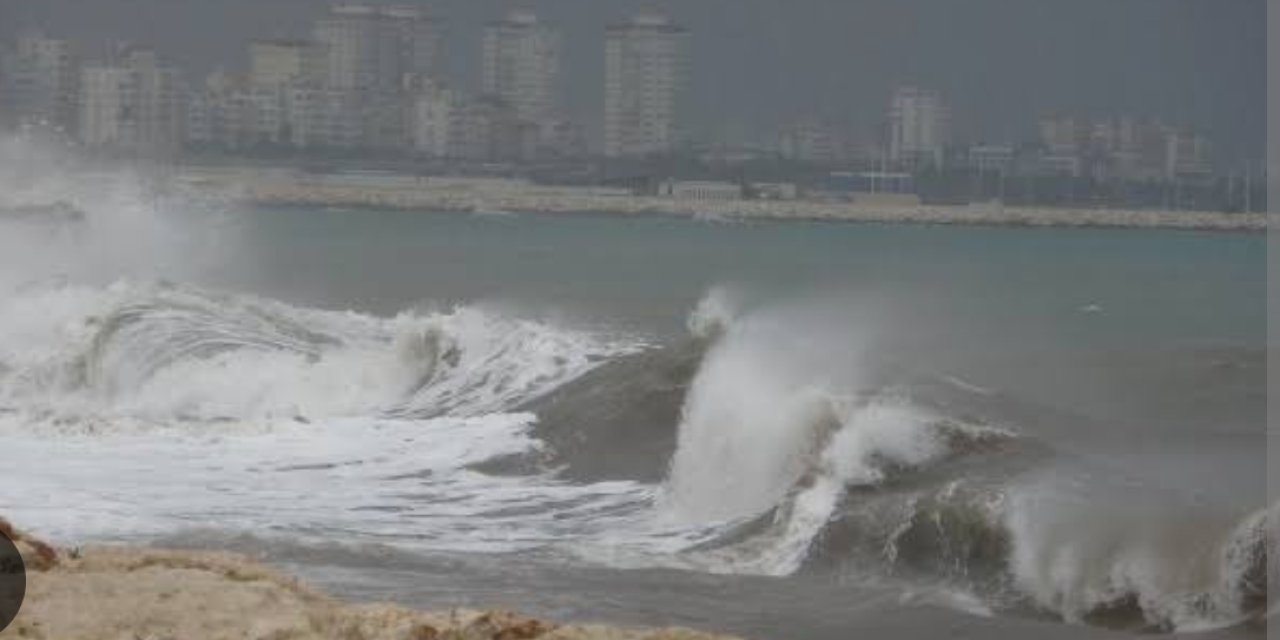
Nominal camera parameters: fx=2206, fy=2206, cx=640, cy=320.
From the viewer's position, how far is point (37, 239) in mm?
38562

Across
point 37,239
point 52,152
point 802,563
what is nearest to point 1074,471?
point 802,563

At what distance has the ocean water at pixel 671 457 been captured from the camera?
417 inches

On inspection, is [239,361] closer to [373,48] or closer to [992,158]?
[992,158]

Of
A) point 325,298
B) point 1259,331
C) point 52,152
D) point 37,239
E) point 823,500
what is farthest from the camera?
point 52,152

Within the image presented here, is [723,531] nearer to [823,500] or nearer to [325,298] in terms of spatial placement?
[823,500]

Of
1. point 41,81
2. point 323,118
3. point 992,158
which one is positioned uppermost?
point 41,81

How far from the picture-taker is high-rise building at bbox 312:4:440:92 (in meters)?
148

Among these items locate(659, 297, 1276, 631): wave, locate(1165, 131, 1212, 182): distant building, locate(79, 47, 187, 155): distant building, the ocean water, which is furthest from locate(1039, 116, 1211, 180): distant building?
locate(659, 297, 1276, 631): wave

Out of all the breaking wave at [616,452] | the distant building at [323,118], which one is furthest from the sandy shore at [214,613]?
the distant building at [323,118]

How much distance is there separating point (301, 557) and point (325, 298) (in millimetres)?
30505

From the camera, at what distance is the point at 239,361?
21.6m

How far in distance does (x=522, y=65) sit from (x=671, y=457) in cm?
14064

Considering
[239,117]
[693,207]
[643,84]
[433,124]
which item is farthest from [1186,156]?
[239,117]

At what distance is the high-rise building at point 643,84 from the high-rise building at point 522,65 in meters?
4.11
